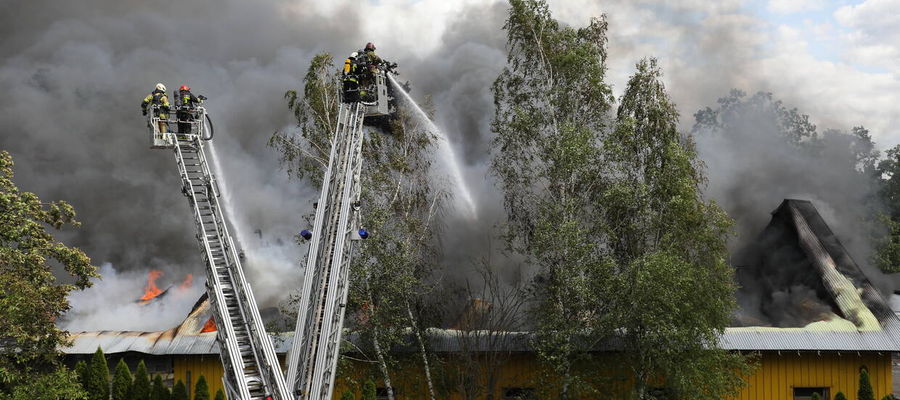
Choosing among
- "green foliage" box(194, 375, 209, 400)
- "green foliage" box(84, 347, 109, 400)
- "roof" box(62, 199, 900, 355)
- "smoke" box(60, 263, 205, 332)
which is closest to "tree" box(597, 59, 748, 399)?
"roof" box(62, 199, 900, 355)

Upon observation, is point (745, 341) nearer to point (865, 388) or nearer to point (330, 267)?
point (865, 388)

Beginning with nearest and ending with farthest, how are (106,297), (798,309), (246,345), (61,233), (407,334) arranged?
(246,345), (407,334), (798,309), (106,297), (61,233)

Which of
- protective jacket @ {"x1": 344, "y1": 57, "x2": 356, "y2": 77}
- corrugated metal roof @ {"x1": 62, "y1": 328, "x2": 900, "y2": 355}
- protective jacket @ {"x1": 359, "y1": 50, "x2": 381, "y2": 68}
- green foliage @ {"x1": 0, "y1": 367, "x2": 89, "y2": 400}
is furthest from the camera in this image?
corrugated metal roof @ {"x1": 62, "y1": 328, "x2": 900, "y2": 355}

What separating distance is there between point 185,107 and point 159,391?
421 inches

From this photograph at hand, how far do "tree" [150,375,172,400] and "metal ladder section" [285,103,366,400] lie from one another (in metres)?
11.5

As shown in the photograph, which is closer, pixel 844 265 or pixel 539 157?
pixel 539 157

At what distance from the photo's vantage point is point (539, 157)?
84.0 ft

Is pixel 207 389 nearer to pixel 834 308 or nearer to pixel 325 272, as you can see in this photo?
pixel 325 272

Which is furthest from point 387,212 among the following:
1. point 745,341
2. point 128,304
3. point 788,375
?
point 128,304

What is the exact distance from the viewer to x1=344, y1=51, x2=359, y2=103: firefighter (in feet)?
61.6

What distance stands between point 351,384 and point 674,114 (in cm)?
1286

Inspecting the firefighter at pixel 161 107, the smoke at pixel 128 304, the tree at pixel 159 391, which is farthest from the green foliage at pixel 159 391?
the firefighter at pixel 161 107

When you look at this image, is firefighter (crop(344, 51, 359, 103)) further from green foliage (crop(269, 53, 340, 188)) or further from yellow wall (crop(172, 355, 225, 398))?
yellow wall (crop(172, 355, 225, 398))

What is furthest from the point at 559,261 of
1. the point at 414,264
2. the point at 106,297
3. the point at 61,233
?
the point at 61,233
